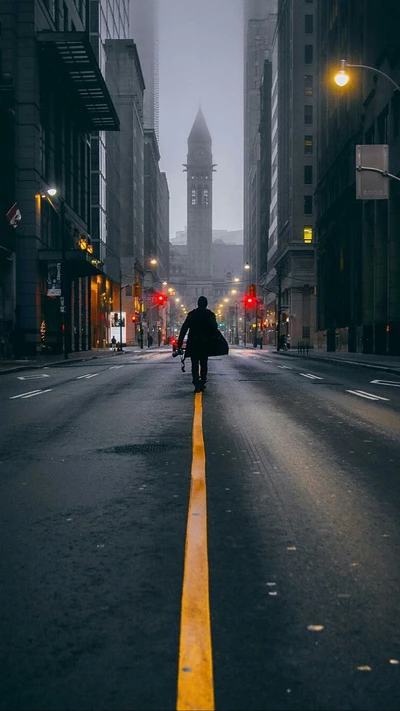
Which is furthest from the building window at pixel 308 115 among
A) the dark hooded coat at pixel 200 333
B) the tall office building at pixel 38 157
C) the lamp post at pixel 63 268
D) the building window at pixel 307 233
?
the dark hooded coat at pixel 200 333

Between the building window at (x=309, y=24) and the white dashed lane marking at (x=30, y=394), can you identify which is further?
the building window at (x=309, y=24)

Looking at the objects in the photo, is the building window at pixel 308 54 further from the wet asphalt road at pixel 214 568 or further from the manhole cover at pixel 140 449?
the manhole cover at pixel 140 449

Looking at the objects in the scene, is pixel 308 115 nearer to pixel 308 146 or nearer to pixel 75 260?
pixel 308 146

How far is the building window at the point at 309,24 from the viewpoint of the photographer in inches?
3585

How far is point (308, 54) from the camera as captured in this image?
9119 cm

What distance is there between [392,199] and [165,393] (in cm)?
3039

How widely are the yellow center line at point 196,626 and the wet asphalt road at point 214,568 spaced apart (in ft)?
0.14

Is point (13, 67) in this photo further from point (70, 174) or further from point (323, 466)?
point (323, 466)

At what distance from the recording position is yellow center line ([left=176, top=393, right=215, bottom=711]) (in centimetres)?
266

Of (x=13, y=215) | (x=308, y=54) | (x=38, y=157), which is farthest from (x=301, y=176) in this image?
(x=13, y=215)

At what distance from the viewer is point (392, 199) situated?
1695 inches

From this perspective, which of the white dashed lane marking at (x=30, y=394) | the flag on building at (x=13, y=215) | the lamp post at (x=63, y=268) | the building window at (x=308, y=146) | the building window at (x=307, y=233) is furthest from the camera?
the building window at (x=308, y=146)

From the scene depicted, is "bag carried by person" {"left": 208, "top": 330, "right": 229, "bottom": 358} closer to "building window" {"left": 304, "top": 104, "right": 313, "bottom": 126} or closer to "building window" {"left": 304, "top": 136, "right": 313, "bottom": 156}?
"building window" {"left": 304, "top": 136, "right": 313, "bottom": 156}

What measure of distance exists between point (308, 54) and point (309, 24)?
361cm
